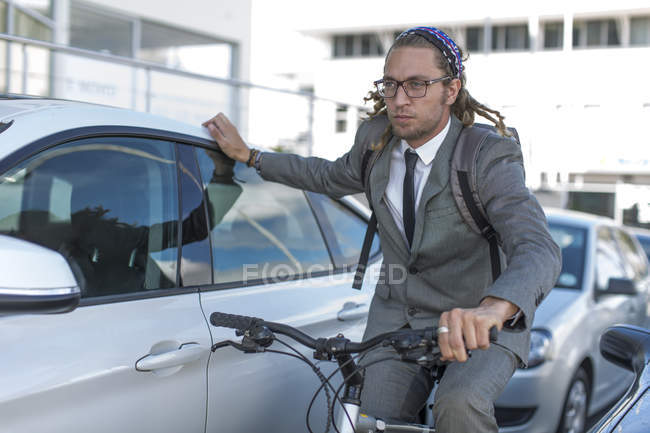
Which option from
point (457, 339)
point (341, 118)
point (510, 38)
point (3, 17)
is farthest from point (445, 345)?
point (510, 38)

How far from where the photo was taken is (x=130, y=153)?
2.42m

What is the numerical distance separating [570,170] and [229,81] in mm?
23468

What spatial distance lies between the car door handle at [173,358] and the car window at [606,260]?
12.6 feet

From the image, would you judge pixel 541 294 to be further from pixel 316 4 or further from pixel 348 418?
pixel 316 4

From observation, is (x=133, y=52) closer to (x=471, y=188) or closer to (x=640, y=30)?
(x=471, y=188)

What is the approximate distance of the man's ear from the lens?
8.07ft

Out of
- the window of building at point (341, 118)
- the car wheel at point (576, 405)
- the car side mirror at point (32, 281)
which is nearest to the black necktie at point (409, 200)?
the car side mirror at point (32, 281)

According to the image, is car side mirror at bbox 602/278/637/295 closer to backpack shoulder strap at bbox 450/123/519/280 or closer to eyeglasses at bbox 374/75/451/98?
backpack shoulder strap at bbox 450/123/519/280

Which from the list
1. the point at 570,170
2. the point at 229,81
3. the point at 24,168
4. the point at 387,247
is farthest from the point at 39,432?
the point at 570,170

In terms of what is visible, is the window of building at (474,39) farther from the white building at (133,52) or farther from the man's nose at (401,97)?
the man's nose at (401,97)

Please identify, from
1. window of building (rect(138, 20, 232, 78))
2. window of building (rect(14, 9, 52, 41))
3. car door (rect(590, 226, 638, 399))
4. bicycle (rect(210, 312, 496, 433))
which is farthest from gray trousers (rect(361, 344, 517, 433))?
window of building (rect(138, 20, 232, 78))

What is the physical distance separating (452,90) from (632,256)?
4.98m

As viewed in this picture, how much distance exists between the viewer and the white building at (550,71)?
27578 mm

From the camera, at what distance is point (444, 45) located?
7.93 feet
